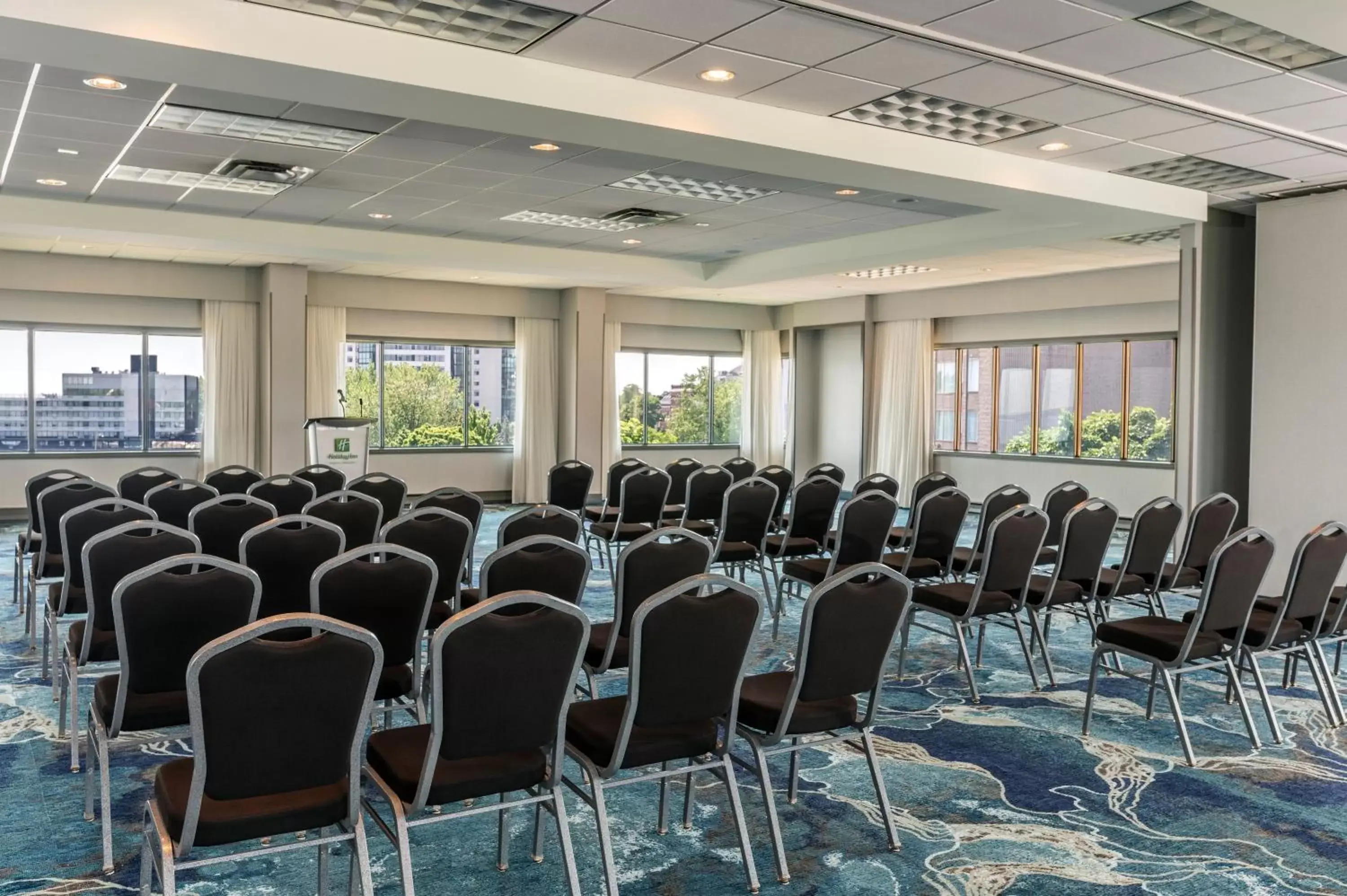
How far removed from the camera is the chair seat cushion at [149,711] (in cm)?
341

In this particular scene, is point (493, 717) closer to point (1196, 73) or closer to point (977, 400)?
point (1196, 73)

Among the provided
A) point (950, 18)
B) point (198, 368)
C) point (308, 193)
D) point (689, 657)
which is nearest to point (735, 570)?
point (308, 193)

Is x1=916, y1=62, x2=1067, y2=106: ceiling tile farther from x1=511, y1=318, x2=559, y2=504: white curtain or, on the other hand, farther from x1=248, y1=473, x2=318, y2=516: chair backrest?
x1=511, y1=318, x2=559, y2=504: white curtain

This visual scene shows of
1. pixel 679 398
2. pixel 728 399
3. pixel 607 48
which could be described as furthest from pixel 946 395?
pixel 607 48

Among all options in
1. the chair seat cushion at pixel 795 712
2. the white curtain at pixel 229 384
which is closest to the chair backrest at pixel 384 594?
the chair seat cushion at pixel 795 712

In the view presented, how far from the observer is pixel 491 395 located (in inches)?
618

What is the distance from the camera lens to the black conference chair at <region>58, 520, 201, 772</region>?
159 inches

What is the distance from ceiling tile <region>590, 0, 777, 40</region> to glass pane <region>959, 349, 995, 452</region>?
35.7 feet

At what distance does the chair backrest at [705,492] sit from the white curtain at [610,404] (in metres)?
6.91

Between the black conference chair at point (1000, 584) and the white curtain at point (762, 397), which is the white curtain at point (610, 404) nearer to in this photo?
the white curtain at point (762, 397)

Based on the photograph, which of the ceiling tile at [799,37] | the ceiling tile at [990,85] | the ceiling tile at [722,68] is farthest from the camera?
the ceiling tile at [990,85]

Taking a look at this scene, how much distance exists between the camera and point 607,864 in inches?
120

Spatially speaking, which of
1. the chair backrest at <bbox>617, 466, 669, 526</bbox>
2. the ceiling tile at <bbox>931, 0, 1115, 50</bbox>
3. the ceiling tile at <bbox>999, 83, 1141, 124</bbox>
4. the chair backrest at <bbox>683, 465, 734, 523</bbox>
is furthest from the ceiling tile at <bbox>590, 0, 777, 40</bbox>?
the chair backrest at <bbox>683, 465, 734, 523</bbox>

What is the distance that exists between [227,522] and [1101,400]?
11.1m
